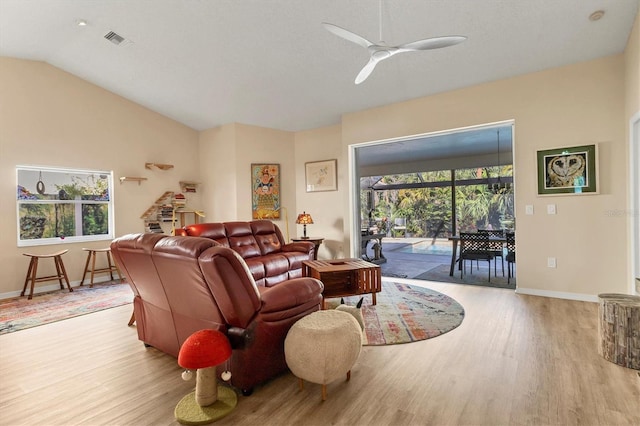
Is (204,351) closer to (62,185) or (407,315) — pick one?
(407,315)

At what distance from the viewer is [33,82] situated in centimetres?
507

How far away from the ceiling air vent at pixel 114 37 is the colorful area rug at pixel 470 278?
5471 millimetres

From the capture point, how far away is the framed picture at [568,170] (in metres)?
3.94

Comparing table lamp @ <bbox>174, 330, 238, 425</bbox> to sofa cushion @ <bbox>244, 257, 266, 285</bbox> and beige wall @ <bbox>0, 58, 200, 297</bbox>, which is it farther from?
beige wall @ <bbox>0, 58, 200, 297</bbox>

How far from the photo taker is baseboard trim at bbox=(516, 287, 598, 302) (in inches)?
157

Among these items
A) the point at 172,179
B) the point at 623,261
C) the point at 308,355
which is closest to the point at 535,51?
the point at 623,261

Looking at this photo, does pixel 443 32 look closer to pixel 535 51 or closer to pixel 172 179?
pixel 535 51

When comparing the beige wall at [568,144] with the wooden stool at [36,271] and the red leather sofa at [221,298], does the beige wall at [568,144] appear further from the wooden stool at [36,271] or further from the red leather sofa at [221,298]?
the wooden stool at [36,271]

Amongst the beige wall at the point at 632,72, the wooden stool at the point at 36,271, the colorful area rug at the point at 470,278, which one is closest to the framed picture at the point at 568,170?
the beige wall at the point at 632,72

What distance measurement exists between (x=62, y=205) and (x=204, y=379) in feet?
17.0

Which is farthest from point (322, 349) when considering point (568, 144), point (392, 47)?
point (568, 144)

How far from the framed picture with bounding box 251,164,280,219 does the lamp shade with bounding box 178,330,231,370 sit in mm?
4914

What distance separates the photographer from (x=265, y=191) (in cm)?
684

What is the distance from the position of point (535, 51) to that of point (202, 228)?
15.2 feet
